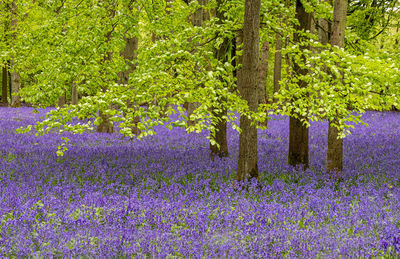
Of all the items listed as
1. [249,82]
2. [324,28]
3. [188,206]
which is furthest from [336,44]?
[324,28]

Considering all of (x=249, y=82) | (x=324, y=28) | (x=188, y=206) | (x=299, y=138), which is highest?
(x=324, y=28)

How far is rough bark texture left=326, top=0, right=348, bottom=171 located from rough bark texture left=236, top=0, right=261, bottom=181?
2.22m

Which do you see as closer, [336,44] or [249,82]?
[249,82]

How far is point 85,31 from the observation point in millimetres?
9195

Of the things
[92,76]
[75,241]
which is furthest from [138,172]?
[75,241]

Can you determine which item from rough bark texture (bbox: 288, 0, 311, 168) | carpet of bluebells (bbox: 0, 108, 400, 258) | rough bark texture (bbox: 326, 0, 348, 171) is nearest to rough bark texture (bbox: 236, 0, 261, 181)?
carpet of bluebells (bbox: 0, 108, 400, 258)

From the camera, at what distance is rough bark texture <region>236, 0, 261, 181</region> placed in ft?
24.8

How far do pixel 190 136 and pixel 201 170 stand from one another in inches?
285

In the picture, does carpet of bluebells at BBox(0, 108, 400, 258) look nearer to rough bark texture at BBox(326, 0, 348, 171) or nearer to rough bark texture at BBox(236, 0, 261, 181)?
rough bark texture at BBox(326, 0, 348, 171)

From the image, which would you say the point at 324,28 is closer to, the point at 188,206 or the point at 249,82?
the point at 249,82

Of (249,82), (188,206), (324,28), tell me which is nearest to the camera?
(188,206)

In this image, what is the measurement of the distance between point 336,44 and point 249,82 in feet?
9.01

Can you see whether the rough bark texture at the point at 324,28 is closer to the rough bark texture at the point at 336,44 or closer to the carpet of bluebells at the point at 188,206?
the rough bark texture at the point at 336,44

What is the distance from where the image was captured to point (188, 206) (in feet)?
22.6
